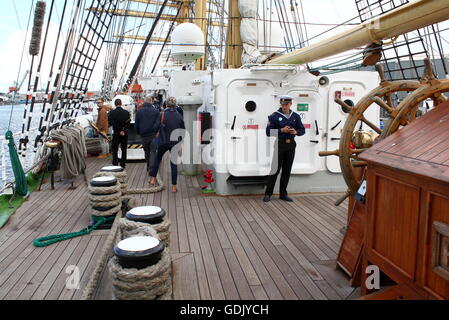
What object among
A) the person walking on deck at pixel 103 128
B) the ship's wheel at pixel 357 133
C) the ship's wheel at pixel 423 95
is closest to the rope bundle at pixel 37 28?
the person walking on deck at pixel 103 128

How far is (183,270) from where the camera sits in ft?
11.2

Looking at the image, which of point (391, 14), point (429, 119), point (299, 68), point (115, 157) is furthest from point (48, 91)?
point (429, 119)

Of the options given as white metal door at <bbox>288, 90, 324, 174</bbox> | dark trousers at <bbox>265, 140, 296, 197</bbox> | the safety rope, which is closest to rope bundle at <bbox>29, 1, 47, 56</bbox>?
the safety rope

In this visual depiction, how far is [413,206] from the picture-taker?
212cm

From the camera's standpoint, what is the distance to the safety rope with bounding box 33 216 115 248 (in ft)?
13.0

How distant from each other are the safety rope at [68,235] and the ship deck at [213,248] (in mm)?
71

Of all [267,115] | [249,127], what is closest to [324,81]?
[267,115]

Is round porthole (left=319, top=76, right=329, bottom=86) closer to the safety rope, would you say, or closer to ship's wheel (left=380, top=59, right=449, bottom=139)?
ship's wheel (left=380, top=59, right=449, bottom=139)

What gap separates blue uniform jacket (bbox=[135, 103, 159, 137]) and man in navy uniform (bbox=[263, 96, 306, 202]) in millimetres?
2222

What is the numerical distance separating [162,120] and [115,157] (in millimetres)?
1788

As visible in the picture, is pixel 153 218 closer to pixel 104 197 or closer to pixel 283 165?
pixel 104 197

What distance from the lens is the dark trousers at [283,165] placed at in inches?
222

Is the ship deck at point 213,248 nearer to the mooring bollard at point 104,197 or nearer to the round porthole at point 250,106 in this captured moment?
the mooring bollard at point 104,197

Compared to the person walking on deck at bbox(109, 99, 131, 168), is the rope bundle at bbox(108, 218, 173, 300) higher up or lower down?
lower down
